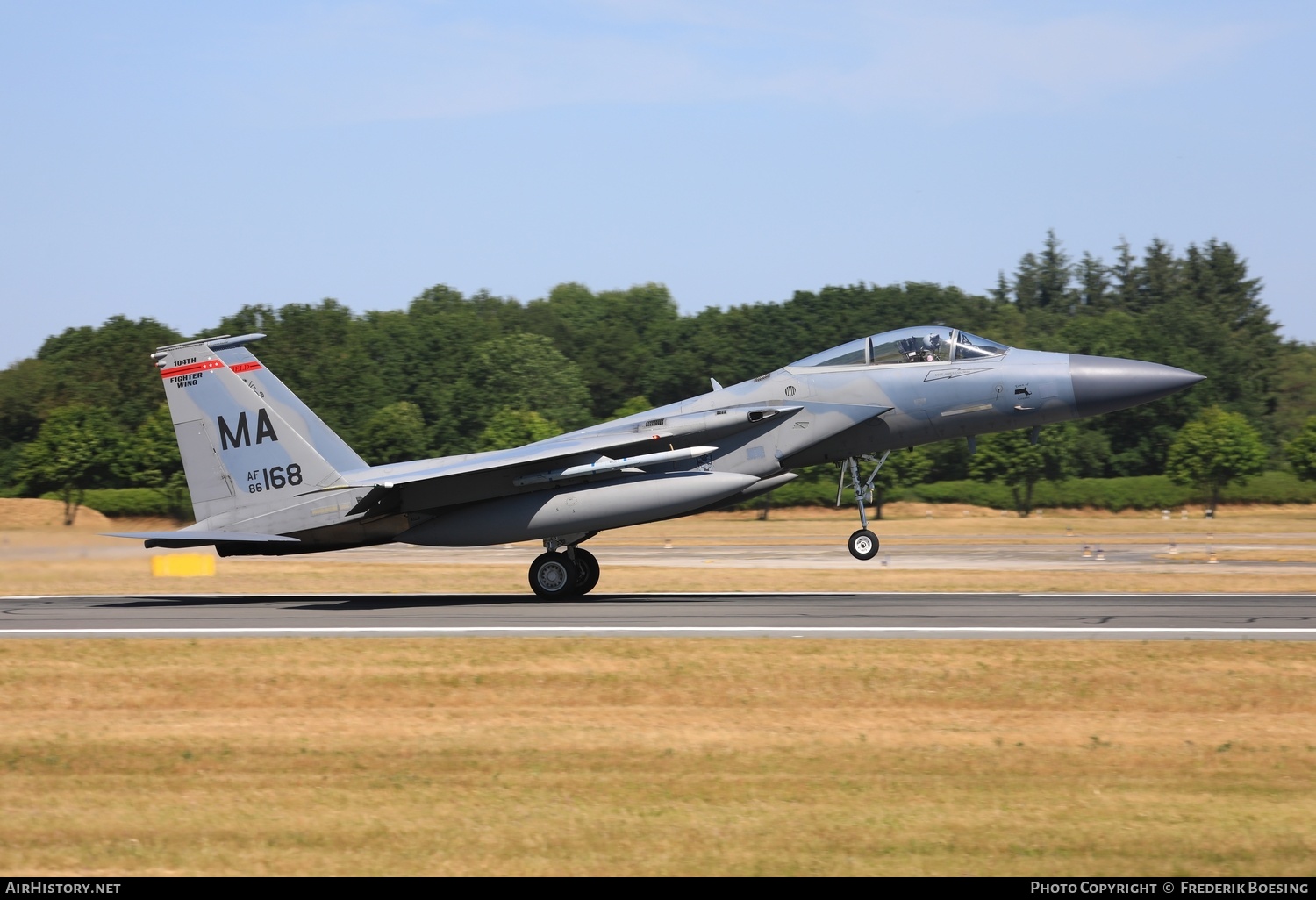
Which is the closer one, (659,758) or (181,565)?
(659,758)

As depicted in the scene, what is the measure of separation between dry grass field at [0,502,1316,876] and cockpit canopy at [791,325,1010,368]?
20.4 ft

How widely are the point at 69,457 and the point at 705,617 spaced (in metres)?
47.8

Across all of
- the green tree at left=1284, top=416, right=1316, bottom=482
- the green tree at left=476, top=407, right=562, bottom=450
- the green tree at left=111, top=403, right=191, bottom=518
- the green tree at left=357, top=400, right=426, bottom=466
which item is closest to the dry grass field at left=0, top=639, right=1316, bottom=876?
the green tree at left=111, top=403, right=191, bottom=518

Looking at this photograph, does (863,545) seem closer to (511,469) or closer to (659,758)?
(511,469)

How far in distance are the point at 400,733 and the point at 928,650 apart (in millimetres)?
5641

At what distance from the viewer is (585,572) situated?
20.3 meters

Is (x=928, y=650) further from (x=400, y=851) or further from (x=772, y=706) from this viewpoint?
(x=400, y=851)

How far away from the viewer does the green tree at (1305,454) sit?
214ft

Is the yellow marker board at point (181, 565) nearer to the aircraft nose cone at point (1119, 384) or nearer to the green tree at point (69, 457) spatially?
the aircraft nose cone at point (1119, 384)

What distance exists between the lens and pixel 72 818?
825 cm

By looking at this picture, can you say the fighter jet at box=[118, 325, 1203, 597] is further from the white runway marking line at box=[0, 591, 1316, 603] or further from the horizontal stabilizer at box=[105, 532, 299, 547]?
the white runway marking line at box=[0, 591, 1316, 603]

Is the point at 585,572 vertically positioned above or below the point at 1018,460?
below

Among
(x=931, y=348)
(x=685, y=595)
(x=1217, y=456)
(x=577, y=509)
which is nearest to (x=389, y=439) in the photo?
(x=1217, y=456)

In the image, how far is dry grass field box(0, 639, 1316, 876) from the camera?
7.43 m
